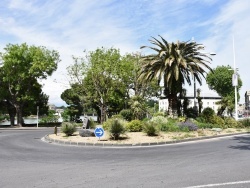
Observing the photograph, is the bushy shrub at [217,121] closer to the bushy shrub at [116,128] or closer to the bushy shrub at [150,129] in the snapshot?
the bushy shrub at [150,129]

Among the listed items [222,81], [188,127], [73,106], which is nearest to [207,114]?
[188,127]

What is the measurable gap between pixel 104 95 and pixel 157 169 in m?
34.8

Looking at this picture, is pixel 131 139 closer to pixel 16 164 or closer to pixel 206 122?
pixel 16 164

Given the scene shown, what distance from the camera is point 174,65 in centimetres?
2698

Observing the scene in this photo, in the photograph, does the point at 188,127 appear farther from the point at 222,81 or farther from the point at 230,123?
the point at 222,81

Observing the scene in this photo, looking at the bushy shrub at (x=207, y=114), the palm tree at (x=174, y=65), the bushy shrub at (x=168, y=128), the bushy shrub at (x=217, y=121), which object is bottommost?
the bushy shrub at (x=168, y=128)

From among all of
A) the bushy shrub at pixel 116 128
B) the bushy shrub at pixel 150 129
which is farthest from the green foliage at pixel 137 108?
the bushy shrub at pixel 116 128

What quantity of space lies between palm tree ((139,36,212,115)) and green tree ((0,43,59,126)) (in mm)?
21483

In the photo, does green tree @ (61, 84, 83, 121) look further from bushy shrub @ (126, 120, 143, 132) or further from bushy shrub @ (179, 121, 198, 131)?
bushy shrub @ (179, 121, 198, 131)

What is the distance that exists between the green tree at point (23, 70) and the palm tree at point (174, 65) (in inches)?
846

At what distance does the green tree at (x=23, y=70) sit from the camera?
1724 inches

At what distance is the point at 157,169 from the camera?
910cm

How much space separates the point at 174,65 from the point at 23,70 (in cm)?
2566

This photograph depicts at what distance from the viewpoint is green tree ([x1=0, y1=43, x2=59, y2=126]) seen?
43781mm
